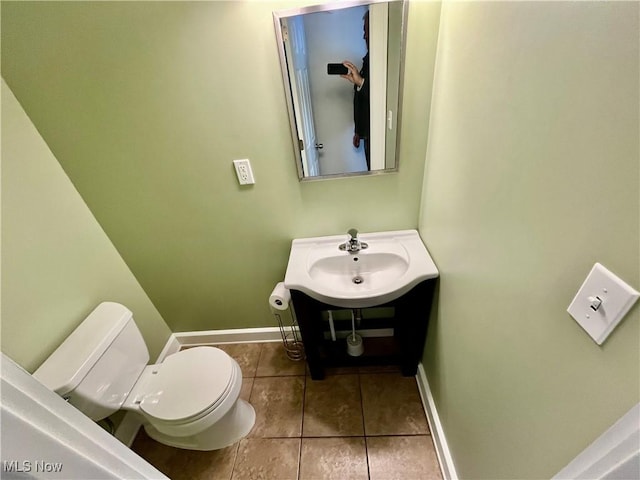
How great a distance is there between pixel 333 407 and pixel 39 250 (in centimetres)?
149

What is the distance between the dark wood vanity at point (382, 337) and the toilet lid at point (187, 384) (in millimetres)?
413

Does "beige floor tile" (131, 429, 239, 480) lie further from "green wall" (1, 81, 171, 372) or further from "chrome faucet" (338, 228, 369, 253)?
"chrome faucet" (338, 228, 369, 253)

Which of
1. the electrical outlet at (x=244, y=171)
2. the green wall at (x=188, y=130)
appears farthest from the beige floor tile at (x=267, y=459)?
Result: the electrical outlet at (x=244, y=171)

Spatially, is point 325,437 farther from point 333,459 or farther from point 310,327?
point 310,327

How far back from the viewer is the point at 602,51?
14.2 inches

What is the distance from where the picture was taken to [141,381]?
1.19m

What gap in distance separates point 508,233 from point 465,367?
525mm

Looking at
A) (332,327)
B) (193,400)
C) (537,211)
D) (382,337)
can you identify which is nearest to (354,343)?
(332,327)

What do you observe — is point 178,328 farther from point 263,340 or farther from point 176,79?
point 176,79

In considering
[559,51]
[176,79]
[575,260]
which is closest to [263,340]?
[176,79]

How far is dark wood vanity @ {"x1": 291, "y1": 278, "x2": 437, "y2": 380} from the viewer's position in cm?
115

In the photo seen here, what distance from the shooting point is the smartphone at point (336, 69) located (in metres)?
0.97

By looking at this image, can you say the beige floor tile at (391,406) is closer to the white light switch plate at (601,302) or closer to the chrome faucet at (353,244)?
the chrome faucet at (353,244)

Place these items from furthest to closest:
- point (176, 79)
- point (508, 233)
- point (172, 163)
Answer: point (172, 163)
point (176, 79)
point (508, 233)
